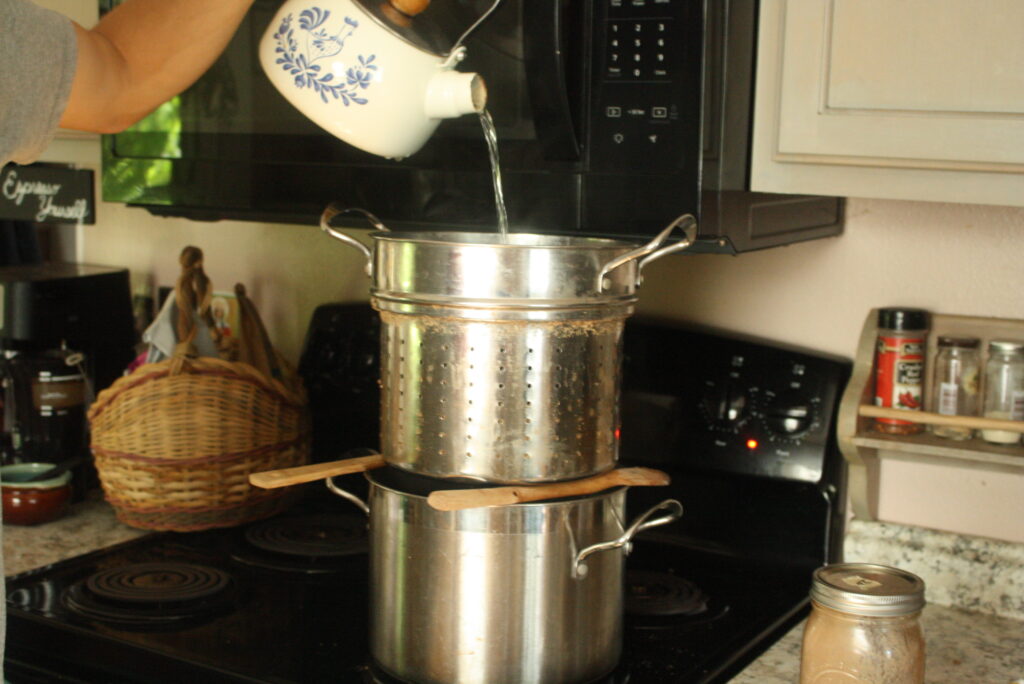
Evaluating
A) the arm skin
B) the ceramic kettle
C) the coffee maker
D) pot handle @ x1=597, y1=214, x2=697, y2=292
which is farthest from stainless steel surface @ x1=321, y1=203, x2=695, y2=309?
the coffee maker

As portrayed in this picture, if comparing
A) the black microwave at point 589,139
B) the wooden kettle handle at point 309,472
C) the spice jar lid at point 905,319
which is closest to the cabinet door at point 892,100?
the black microwave at point 589,139

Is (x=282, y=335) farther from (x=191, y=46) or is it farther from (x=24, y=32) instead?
(x=24, y=32)

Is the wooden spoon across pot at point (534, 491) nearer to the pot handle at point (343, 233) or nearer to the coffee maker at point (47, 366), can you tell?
the pot handle at point (343, 233)

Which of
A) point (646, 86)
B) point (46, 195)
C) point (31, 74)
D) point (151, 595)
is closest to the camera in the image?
point (31, 74)

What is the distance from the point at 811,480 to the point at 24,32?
88 cm

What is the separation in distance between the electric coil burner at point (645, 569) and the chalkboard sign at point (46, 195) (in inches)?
17.7

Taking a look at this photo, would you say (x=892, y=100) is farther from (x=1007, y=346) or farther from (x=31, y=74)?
(x=31, y=74)

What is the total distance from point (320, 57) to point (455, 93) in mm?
112

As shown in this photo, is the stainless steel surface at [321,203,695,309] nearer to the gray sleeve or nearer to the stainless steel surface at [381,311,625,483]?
the stainless steel surface at [381,311,625,483]

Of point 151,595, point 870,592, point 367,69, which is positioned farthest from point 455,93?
point 151,595

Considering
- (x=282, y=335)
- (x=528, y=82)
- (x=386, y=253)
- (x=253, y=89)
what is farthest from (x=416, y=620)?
(x=282, y=335)

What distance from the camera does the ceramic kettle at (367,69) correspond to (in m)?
0.91

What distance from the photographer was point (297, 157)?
3.80 ft

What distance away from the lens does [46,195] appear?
5.02 ft
